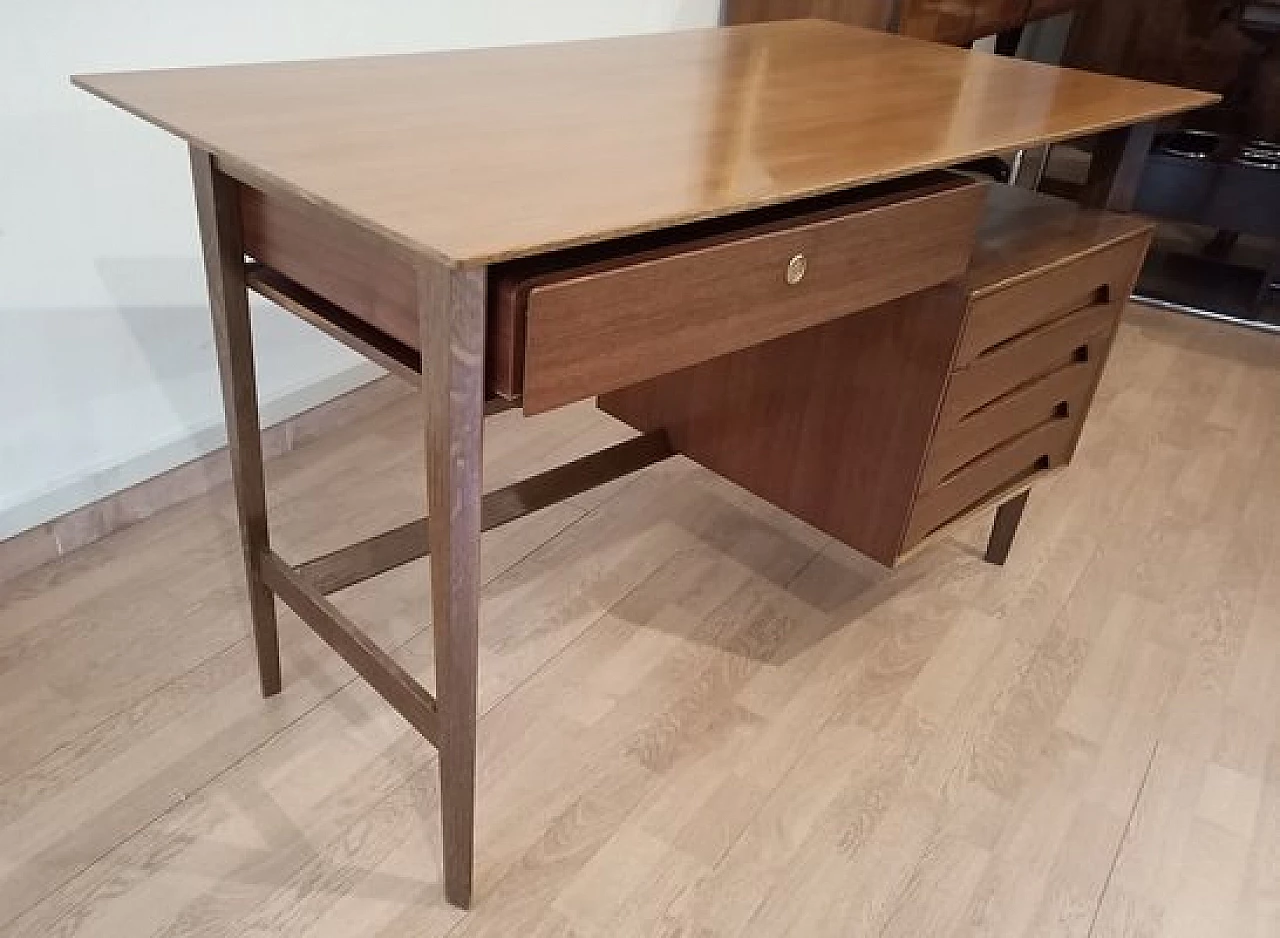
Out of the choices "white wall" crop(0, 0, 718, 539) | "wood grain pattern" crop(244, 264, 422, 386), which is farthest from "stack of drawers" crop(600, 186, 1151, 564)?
"white wall" crop(0, 0, 718, 539)

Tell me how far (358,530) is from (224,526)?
0.22 meters

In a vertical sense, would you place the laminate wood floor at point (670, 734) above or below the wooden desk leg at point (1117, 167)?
below

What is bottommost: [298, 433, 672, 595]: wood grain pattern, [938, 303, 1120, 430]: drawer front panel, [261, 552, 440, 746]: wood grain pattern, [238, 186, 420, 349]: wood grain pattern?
[298, 433, 672, 595]: wood grain pattern

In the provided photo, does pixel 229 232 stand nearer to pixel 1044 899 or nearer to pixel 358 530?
pixel 358 530

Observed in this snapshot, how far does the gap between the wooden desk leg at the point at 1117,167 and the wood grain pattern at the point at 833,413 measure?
1.48 ft

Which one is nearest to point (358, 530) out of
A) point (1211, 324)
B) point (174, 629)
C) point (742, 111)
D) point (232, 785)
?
point (174, 629)

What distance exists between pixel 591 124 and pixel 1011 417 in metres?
0.79

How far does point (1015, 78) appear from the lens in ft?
4.83

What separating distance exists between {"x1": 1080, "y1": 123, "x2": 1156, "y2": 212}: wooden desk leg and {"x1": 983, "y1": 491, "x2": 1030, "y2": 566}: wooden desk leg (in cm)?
49

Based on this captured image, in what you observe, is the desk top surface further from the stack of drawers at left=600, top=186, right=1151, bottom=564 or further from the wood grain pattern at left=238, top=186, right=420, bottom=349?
the stack of drawers at left=600, top=186, right=1151, bottom=564

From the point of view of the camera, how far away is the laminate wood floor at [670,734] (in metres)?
1.21

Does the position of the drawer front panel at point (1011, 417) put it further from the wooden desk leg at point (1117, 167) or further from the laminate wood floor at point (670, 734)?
the laminate wood floor at point (670, 734)

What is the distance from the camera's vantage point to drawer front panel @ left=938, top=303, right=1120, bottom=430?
136cm

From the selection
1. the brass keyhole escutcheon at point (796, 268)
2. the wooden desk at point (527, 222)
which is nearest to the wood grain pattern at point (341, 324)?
the wooden desk at point (527, 222)
